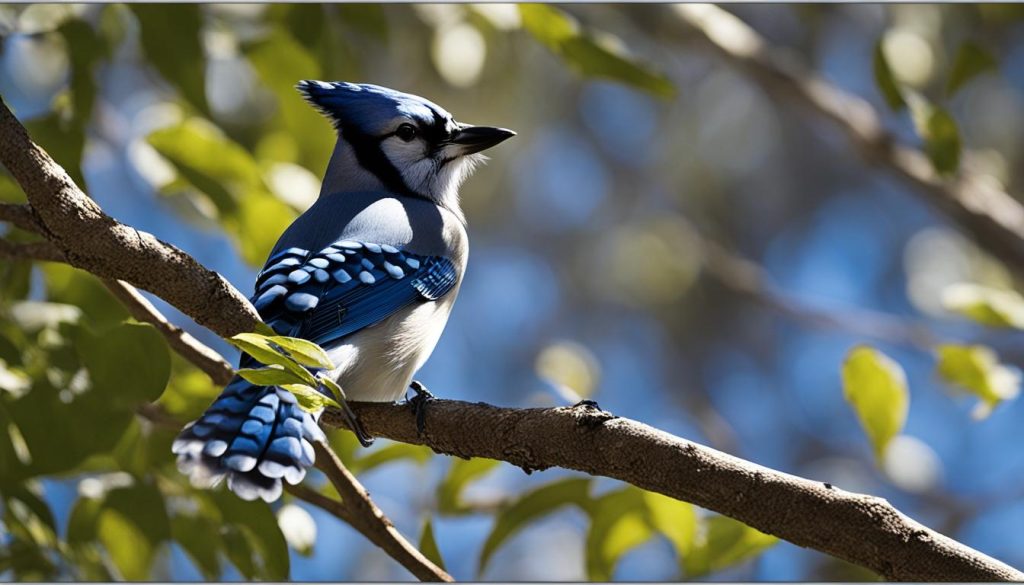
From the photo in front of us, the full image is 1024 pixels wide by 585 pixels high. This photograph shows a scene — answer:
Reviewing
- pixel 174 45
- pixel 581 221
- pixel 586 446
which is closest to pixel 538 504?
pixel 586 446

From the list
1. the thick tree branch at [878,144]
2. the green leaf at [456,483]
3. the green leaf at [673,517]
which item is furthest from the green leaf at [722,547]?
the thick tree branch at [878,144]

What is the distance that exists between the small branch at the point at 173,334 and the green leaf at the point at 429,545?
0.26 meters

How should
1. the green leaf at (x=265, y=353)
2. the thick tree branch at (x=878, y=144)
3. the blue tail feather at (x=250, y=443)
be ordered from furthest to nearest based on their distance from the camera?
the thick tree branch at (x=878, y=144), the blue tail feather at (x=250, y=443), the green leaf at (x=265, y=353)

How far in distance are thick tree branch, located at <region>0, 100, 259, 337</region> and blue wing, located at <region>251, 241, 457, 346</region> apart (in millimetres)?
148

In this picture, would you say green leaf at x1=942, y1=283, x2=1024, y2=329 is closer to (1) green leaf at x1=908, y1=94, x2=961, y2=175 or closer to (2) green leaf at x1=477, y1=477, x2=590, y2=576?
(1) green leaf at x1=908, y1=94, x2=961, y2=175

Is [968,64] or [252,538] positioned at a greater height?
[968,64]

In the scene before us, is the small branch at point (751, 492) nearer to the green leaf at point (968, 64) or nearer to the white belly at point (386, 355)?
the white belly at point (386, 355)

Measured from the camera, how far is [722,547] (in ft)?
4.45

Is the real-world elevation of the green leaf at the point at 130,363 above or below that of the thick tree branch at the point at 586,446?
below

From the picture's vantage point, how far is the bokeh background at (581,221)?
4.82 feet

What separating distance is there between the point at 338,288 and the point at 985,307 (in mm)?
759

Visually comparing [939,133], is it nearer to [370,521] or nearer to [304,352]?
[370,521]

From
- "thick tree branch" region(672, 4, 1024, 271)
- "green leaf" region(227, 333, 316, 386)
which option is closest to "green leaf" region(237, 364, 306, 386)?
"green leaf" region(227, 333, 316, 386)

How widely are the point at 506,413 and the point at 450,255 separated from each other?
58 centimetres
